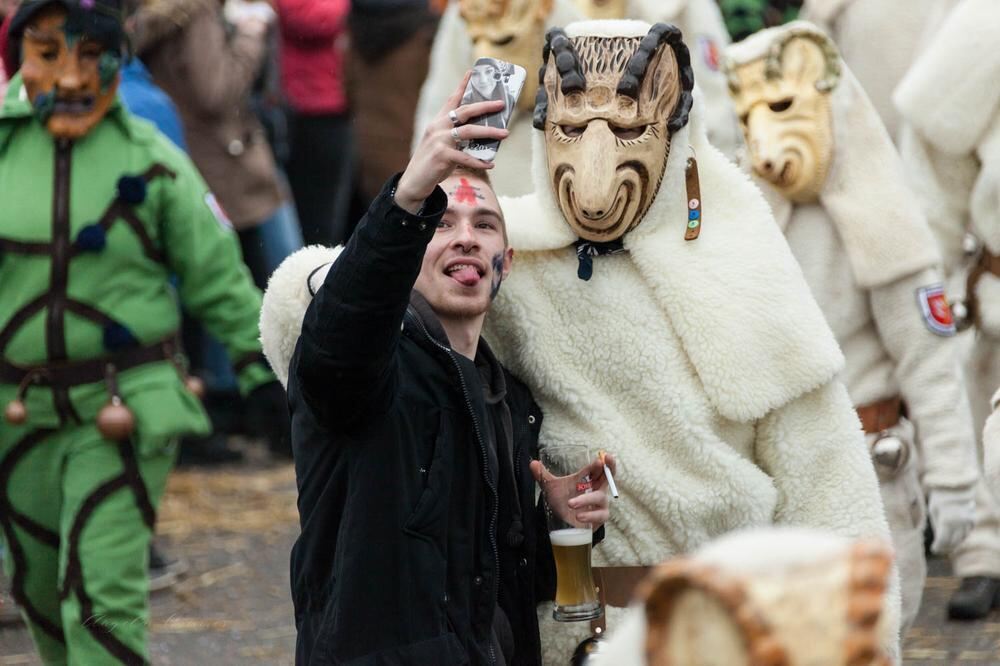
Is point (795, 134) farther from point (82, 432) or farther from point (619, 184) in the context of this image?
point (82, 432)

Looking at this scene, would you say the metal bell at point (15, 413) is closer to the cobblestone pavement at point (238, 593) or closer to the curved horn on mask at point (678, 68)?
the cobblestone pavement at point (238, 593)

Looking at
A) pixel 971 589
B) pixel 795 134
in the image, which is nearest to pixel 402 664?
pixel 795 134

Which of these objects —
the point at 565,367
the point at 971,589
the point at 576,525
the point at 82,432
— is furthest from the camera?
the point at 971,589

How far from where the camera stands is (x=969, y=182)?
7.12 metres

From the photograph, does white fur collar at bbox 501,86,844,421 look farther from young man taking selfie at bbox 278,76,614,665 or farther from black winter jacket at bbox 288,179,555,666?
black winter jacket at bbox 288,179,555,666

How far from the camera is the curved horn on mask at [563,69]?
14.3 ft

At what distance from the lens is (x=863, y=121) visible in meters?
5.96

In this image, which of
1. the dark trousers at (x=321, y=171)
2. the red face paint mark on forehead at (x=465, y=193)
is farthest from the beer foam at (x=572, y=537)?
the dark trousers at (x=321, y=171)

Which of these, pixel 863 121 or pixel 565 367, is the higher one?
pixel 863 121

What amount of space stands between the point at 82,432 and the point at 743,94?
2285 millimetres

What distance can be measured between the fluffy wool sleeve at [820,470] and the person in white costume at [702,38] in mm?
4036

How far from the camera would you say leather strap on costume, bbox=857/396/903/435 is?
19.4ft

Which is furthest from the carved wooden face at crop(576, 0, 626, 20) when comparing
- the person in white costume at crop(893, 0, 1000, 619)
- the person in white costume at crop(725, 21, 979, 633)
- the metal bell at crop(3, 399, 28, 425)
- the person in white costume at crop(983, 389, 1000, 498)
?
the person in white costume at crop(983, 389, 1000, 498)

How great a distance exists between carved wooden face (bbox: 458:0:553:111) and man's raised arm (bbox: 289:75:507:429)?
4.16 metres
